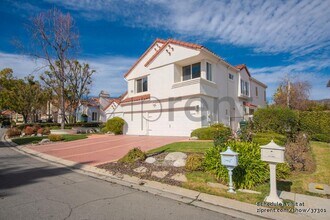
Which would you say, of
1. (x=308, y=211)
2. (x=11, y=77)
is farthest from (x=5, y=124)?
(x=308, y=211)

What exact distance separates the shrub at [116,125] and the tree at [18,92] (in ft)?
83.5

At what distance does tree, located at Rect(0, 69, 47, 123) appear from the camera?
3875cm

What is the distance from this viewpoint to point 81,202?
16.3ft

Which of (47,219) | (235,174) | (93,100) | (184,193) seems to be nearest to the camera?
(47,219)

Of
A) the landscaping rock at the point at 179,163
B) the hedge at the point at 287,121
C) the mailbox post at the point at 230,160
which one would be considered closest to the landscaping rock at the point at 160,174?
the landscaping rock at the point at 179,163

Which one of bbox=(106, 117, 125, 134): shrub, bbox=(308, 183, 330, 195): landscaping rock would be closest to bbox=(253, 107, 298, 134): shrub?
bbox=(308, 183, 330, 195): landscaping rock

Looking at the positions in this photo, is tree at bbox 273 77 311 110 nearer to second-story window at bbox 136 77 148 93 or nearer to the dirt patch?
second-story window at bbox 136 77 148 93

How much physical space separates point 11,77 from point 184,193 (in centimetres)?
4561

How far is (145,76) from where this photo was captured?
23156 millimetres

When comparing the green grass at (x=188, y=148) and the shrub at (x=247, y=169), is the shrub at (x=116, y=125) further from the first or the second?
the shrub at (x=247, y=169)

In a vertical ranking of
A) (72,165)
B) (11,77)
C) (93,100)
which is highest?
(11,77)

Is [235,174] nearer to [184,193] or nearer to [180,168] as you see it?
[184,193]

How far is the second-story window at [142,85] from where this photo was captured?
76.1 feet

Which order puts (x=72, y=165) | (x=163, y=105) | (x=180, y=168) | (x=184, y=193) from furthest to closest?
(x=163, y=105) < (x=72, y=165) < (x=180, y=168) < (x=184, y=193)
